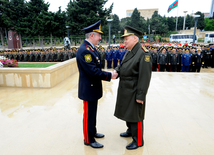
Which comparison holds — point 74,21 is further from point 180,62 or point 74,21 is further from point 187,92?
point 187,92

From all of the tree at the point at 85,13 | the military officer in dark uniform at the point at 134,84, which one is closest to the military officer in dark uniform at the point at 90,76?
the military officer in dark uniform at the point at 134,84

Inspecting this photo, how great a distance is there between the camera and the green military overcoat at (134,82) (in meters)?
2.43

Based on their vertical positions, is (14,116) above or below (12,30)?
below

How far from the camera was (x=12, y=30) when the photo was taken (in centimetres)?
3262

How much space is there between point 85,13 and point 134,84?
36.2m

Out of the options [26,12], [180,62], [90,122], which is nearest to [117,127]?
[90,122]

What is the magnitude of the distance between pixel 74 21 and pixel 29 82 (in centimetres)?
3307

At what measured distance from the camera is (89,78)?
8.71 ft

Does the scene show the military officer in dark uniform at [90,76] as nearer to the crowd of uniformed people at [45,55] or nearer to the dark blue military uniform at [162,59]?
the dark blue military uniform at [162,59]

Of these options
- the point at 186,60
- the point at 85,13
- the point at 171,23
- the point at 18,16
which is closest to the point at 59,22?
the point at 85,13

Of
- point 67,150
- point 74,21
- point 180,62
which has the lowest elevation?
point 67,150

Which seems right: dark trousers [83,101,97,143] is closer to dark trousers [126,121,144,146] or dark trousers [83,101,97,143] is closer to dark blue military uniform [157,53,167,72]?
dark trousers [126,121,144,146]

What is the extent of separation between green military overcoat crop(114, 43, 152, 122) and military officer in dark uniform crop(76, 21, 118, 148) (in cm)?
29

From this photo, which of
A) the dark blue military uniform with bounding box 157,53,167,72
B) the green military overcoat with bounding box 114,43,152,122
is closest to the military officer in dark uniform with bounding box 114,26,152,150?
the green military overcoat with bounding box 114,43,152,122
